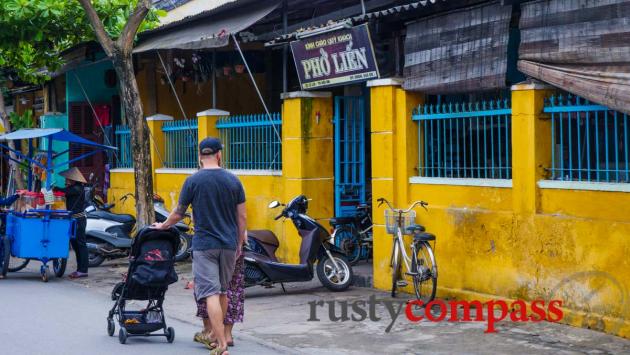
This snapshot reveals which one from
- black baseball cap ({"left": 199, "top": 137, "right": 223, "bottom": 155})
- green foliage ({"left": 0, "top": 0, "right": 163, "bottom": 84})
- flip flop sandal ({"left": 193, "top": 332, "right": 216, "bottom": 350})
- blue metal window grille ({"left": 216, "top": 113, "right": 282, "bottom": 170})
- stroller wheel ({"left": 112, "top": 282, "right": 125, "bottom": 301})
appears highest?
green foliage ({"left": 0, "top": 0, "right": 163, "bottom": 84})

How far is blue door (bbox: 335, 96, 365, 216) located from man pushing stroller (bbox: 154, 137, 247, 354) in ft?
17.9

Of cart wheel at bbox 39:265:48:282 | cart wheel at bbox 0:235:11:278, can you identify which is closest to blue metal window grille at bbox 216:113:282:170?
cart wheel at bbox 39:265:48:282

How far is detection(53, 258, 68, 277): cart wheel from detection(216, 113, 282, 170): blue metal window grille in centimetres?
312

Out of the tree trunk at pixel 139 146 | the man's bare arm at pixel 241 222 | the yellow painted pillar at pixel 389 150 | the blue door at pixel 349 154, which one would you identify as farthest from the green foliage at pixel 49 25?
the man's bare arm at pixel 241 222

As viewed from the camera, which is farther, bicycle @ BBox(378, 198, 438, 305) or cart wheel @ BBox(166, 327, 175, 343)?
bicycle @ BBox(378, 198, 438, 305)

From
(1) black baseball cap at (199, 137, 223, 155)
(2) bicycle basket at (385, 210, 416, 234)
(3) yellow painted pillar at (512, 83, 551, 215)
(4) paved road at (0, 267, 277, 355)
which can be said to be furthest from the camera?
(2) bicycle basket at (385, 210, 416, 234)

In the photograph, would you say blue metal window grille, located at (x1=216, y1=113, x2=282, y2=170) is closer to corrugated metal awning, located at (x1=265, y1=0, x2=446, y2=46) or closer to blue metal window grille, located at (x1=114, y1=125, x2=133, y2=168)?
corrugated metal awning, located at (x1=265, y1=0, x2=446, y2=46)

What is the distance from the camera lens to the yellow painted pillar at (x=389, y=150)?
11188mm

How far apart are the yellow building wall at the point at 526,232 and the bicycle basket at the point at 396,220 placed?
21 cm

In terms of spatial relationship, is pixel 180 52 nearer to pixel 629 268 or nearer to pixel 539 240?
pixel 539 240

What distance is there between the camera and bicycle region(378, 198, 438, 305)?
33.3 ft

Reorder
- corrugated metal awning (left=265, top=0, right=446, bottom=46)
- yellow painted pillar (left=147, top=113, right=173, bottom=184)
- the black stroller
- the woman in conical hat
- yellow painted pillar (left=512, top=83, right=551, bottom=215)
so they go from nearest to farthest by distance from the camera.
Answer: the black stroller
yellow painted pillar (left=512, top=83, right=551, bottom=215)
corrugated metal awning (left=265, top=0, right=446, bottom=46)
the woman in conical hat
yellow painted pillar (left=147, top=113, right=173, bottom=184)

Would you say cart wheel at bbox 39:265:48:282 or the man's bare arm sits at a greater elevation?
the man's bare arm

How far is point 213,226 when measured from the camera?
773cm
